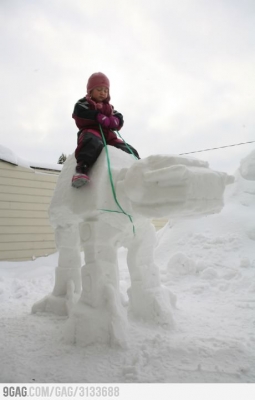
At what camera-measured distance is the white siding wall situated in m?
3.90

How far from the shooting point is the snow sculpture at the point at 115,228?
1362 millimetres

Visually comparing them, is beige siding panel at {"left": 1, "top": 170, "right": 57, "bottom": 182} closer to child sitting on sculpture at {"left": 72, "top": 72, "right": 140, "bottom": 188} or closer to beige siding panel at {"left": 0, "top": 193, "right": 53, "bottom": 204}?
beige siding panel at {"left": 0, "top": 193, "right": 53, "bottom": 204}

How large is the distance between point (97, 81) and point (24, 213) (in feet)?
8.74

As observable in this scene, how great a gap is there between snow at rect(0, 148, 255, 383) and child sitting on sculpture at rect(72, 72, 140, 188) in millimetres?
556

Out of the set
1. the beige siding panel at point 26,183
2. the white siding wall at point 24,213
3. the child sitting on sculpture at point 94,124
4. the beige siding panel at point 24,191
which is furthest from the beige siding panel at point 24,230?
the child sitting on sculpture at point 94,124

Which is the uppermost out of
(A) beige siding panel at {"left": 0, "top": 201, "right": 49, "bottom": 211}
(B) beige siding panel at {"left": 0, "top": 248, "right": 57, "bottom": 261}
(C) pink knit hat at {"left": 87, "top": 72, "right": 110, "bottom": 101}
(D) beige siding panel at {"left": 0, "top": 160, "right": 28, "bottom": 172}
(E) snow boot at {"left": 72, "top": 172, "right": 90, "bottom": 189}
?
(D) beige siding panel at {"left": 0, "top": 160, "right": 28, "bottom": 172}

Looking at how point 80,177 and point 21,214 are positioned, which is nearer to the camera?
point 80,177

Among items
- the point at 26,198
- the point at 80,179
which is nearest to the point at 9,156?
the point at 26,198

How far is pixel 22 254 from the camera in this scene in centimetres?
398

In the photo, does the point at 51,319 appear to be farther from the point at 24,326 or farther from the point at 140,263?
the point at 140,263

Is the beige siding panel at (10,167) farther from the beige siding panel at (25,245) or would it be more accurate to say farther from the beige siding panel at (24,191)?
the beige siding panel at (25,245)

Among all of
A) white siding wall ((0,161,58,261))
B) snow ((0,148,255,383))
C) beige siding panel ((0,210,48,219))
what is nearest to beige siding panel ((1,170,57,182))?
white siding wall ((0,161,58,261))

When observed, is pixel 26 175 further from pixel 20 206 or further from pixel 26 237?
pixel 26 237

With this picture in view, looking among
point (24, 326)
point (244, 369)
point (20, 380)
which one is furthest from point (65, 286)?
point (244, 369)
